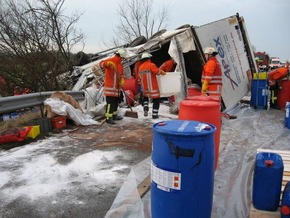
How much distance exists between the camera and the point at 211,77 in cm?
702

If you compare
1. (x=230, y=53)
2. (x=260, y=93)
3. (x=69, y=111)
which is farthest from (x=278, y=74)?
(x=69, y=111)

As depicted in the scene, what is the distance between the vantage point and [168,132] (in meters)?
2.33

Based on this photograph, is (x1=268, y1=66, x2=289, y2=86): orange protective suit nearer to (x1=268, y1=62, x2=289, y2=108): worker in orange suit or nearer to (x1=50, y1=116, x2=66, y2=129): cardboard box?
(x1=268, y1=62, x2=289, y2=108): worker in orange suit

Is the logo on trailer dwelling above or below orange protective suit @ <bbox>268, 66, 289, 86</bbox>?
above

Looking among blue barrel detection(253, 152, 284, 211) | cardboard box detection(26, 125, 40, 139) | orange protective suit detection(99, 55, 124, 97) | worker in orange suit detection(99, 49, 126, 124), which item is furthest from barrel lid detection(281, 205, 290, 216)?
orange protective suit detection(99, 55, 124, 97)

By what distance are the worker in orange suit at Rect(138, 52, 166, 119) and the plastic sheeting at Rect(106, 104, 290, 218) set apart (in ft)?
5.78

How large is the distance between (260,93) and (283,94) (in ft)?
2.28

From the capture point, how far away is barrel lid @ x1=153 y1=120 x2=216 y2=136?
7.64 ft

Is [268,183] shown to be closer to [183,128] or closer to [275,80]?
[183,128]

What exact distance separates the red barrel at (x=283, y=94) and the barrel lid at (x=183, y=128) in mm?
7546

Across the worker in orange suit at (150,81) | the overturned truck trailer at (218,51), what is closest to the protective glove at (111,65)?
the worker in orange suit at (150,81)

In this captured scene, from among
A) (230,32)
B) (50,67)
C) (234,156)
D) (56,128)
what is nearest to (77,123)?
(56,128)

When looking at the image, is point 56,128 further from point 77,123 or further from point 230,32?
point 230,32

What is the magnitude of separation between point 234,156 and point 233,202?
1.63 metres
